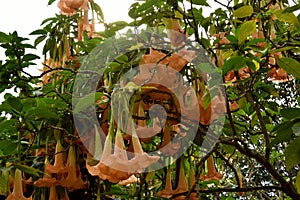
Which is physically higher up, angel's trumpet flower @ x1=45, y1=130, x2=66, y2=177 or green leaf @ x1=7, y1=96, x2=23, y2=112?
green leaf @ x1=7, y1=96, x2=23, y2=112

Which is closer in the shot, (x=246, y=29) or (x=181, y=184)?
(x=246, y=29)

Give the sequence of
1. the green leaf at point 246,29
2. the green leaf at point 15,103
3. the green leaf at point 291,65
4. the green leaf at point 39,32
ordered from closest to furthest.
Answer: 1. the green leaf at point 291,65
2. the green leaf at point 246,29
3. the green leaf at point 15,103
4. the green leaf at point 39,32

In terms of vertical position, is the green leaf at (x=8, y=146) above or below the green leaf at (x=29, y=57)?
below

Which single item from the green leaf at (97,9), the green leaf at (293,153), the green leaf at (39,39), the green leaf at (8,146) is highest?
the green leaf at (97,9)

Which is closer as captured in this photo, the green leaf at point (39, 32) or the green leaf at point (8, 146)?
the green leaf at point (8, 146)

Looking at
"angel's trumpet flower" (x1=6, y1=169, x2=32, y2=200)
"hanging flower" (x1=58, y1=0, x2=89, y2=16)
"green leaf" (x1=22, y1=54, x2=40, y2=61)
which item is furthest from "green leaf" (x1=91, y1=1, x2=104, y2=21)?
"angel's trumpet flower" (x1=6, y1=169, x2=32, y2=200)

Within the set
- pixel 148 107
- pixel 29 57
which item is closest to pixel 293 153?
pixel 148 107

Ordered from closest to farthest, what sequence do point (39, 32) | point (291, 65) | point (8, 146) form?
1. point (291, 65)
2. point (8, 146)
3. point (39, 32)

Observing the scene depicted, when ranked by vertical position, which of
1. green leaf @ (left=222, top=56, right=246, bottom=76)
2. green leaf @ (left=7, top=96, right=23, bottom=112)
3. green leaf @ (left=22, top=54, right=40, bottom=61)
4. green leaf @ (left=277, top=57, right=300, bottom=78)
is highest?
green leaf @ (left=22, top=54, right=40, bottom=61)

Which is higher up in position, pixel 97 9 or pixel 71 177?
pixel 97 9

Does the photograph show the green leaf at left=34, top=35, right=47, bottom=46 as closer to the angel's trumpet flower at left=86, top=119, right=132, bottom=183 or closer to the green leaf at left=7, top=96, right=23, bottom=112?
the green leaf at left=7, top=96, right=23, bottom=112

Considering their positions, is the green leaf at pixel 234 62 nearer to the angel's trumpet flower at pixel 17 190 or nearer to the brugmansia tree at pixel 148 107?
the brugmansia tree at pixel 148 107

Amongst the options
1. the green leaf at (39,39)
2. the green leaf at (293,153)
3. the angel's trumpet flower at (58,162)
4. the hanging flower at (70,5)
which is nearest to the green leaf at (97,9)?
the hanging flower at (70,5)

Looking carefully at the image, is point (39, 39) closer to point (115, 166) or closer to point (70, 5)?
point (70, 5)
